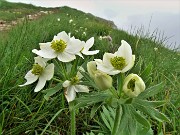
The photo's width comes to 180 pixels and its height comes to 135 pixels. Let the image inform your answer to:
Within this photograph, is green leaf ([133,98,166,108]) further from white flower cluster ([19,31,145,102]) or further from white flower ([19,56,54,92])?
white flower ([19,56,54,92])

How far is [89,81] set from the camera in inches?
64.6

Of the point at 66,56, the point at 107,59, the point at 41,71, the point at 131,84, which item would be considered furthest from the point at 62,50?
the point at 131,84

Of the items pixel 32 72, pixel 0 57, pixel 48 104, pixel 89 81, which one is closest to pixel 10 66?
pixel 0 57

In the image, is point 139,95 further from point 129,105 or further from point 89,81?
point 89,81

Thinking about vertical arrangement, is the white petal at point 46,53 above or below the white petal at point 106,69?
below

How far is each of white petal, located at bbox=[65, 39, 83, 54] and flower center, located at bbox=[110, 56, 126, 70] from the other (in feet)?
0.73

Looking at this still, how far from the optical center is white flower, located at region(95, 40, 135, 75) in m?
1.55

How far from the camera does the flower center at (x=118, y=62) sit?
157 cm

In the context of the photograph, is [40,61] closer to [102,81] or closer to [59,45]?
[59,45]

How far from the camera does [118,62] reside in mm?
1580

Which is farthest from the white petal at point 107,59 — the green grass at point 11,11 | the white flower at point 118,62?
the green grass at point 11,11

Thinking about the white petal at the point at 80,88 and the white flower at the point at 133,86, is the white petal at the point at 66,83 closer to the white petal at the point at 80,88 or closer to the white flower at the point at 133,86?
the white petal at the point at 80,88

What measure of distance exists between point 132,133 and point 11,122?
1879mm

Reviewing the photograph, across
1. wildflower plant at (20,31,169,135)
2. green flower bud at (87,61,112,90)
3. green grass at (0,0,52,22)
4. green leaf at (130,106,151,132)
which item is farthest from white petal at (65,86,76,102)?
green grass at (0,0,52,22)
